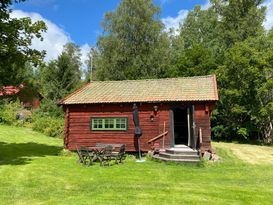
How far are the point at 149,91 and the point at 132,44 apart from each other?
68.2 ft

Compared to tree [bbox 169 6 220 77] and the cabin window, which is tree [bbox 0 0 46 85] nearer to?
the cabin window

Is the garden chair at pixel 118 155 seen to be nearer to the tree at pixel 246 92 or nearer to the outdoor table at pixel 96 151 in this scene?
the outdoor table at pixel 96 151

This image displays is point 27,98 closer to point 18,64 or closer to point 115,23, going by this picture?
point 115,23

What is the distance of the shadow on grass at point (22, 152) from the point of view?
15.4m

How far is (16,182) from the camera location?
10836mm

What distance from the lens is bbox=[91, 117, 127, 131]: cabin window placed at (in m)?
18.1

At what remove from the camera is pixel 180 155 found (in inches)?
614

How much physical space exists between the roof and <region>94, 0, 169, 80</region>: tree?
16.9m

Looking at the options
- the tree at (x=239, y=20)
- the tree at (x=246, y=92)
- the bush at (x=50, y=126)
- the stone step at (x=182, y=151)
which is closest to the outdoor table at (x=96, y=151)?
the stone step at (x=182, y=151)


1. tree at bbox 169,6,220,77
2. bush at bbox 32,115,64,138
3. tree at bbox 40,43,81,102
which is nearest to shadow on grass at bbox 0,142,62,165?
bush at bbox 32,115,64,138

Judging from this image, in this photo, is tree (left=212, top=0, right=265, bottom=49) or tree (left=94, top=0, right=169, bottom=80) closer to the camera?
tree (left=212, top=0, right=265, bottom=49)

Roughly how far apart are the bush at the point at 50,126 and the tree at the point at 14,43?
11.4 meters

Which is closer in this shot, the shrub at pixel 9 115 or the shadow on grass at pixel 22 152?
the shadow on grass at pixel 22 152

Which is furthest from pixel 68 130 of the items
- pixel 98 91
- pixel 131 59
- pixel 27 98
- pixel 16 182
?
pixel 27 98
